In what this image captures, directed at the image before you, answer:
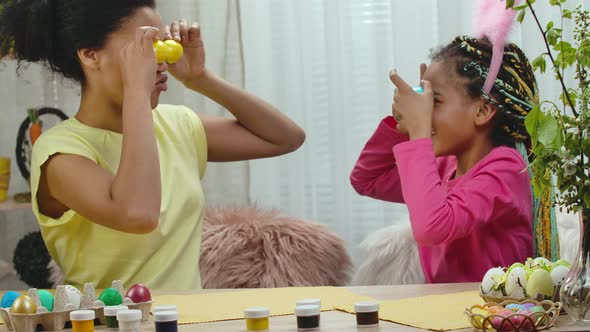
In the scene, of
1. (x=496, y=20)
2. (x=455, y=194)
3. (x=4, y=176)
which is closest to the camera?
(x=496, y=20)

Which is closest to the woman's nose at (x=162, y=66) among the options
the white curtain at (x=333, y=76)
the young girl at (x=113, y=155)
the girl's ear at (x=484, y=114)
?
the young girl at (x=113, y=155)

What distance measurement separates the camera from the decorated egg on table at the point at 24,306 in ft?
3.56

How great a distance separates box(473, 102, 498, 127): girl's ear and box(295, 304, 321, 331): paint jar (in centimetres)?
75

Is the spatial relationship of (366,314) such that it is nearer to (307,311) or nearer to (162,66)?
(307,311)

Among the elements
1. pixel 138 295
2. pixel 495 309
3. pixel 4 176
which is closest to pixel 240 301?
pixel 138 295

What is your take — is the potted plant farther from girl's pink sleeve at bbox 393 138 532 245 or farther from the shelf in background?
the shelf in background

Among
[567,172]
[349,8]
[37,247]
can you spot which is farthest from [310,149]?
[567,172]

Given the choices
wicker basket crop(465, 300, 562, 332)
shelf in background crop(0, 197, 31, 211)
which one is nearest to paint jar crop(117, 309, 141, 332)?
wicker basket crop(465, 300, 562, 332)

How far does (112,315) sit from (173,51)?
0.68 m

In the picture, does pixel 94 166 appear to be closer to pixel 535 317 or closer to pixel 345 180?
pixel 535 317

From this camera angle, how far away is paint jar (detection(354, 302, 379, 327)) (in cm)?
105

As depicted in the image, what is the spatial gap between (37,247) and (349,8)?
3.63 feet

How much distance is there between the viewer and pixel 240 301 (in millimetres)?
1309

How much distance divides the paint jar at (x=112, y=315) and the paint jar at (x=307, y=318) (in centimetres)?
21
